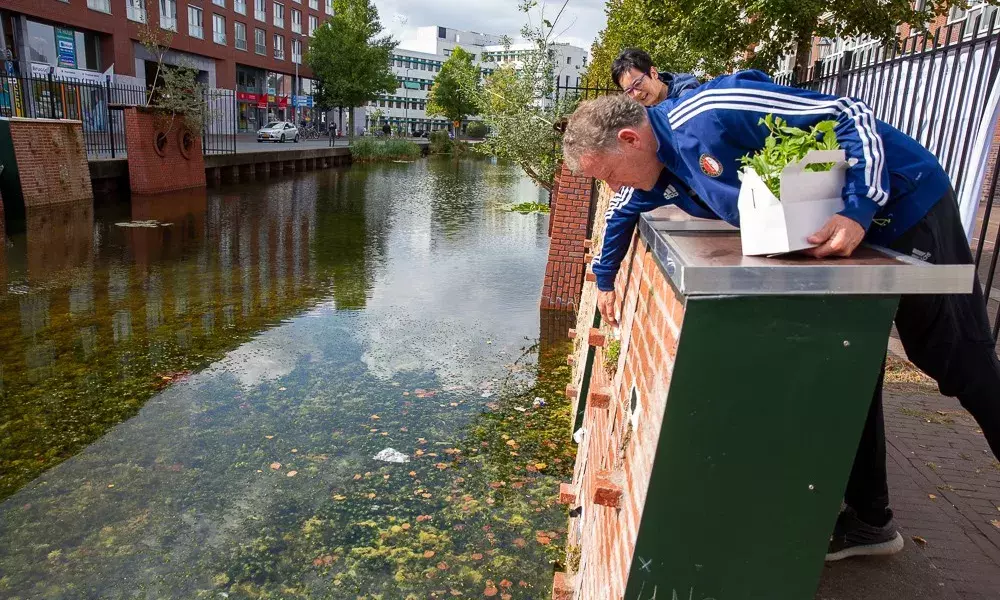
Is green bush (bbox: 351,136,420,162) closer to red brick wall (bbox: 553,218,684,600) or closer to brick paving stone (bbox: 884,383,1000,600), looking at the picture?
brick paving stone (bbox: 884,383,1000,600)

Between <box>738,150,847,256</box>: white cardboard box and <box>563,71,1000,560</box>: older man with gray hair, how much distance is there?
12 centimetres

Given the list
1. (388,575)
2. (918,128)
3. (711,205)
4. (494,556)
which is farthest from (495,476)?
(918,128)

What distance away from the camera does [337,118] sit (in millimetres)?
65375

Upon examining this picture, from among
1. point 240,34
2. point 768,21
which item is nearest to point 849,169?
point 768,21

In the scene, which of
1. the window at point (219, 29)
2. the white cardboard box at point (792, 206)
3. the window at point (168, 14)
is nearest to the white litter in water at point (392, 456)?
the white cardboard box at point (792, 206)

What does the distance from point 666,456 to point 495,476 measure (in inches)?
109

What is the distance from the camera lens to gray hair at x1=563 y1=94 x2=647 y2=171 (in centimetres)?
220

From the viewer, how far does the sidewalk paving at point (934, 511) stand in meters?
2.55

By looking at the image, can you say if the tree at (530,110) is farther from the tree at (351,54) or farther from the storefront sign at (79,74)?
the tree at (351,54)

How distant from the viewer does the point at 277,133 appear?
4100 cm

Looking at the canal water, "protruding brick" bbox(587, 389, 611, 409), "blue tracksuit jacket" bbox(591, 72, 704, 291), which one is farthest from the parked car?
"protruding brick" bbox(587, 389, 611, 409)

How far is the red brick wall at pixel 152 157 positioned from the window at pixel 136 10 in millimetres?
20331

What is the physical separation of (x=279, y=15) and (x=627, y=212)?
55098 mm

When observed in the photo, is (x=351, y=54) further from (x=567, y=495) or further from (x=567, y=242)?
(x=567, y=495)
